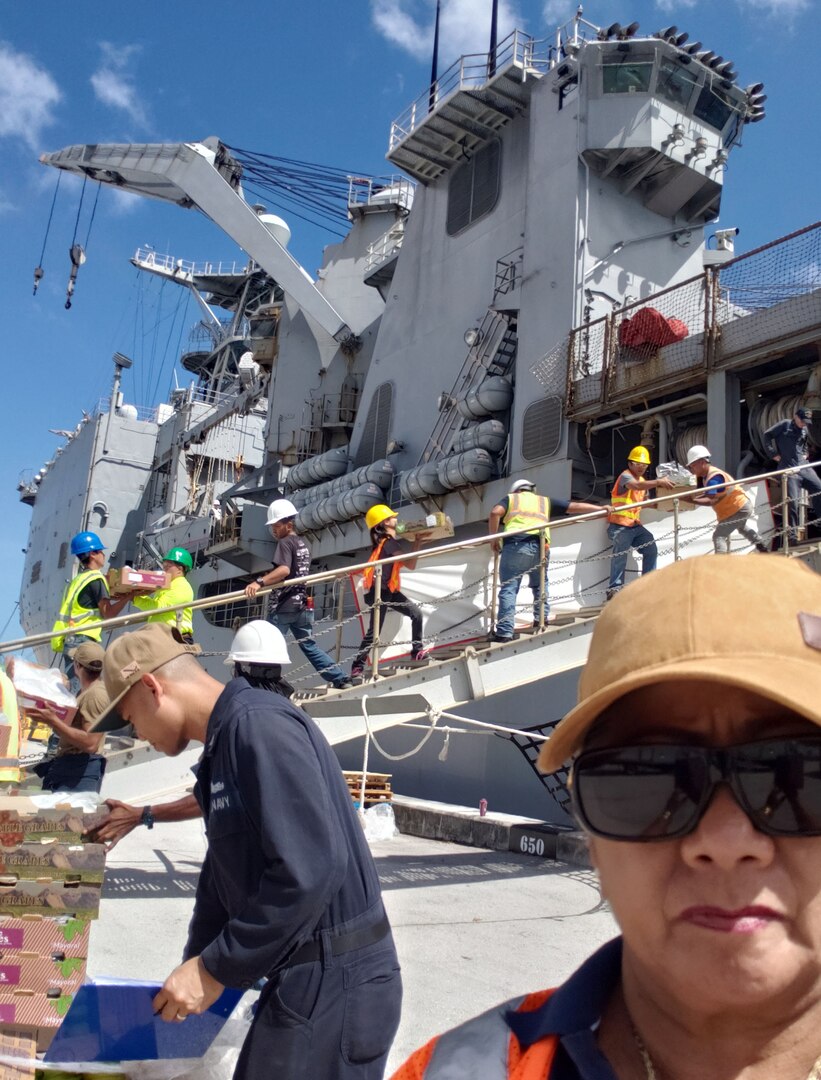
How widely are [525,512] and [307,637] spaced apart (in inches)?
83.4

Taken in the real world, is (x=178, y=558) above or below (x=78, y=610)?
above

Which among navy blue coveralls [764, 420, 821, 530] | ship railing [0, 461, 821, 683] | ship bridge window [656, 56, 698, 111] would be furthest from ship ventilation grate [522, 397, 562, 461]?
ship bridge window [656, 56, 698, 111]

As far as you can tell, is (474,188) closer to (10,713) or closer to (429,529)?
(429,529)

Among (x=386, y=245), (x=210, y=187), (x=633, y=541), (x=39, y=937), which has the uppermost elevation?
(x=210, y=187)

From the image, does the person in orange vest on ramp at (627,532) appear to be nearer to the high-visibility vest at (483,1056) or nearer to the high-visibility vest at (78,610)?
the high-visibility vest at (78,610)

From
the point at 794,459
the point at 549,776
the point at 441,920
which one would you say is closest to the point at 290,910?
the point at 441,920

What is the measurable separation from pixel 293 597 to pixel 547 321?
781 centimetres

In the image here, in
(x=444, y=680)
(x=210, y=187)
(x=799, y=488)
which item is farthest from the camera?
(x=210, y=187)

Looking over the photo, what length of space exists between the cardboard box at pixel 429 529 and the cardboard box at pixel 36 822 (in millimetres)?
5596

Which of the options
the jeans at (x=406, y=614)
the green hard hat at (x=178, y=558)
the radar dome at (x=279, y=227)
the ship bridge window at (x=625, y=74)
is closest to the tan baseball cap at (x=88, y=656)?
the green hard hat at (x=178, y=558)

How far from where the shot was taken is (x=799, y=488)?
810cm

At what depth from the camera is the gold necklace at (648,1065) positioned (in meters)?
0.84

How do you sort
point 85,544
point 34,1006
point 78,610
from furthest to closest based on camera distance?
point 85,544 → point 78,610 → point 34,1006

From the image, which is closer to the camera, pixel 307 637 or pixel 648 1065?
pixel 648 1065
